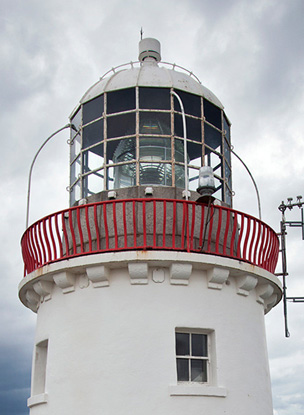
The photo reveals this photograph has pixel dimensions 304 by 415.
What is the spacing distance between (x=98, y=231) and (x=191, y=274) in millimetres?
1646

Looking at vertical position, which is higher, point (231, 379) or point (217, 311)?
point (217, 311)

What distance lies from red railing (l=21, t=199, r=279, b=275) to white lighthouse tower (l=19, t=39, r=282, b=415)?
22 mm

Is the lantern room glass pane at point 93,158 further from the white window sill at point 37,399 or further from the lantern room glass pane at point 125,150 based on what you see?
the white window sill at point 37,399

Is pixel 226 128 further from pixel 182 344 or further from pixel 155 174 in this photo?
pixel 182 344

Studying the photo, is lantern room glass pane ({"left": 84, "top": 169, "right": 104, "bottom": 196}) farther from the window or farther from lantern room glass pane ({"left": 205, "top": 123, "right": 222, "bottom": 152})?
the window

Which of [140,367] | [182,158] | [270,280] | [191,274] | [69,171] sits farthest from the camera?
[69,171]

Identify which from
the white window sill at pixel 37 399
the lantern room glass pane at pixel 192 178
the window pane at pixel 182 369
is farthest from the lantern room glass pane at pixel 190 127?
the white window sill at pixel 37 399

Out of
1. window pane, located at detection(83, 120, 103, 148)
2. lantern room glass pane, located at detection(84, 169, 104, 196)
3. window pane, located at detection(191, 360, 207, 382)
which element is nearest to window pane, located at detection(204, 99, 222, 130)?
window pane, located at detection(83, 120, 103, 148)

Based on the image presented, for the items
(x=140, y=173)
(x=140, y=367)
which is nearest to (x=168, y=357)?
(x=140, y=367)

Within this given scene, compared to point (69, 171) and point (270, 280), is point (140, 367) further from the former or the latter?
point (69, 171)

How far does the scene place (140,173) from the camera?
10.1 metres

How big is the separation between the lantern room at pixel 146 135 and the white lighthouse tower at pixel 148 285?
3cm

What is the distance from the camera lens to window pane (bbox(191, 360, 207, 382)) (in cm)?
875

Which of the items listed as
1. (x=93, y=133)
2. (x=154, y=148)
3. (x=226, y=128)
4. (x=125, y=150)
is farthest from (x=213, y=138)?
(x=93, y=133)
